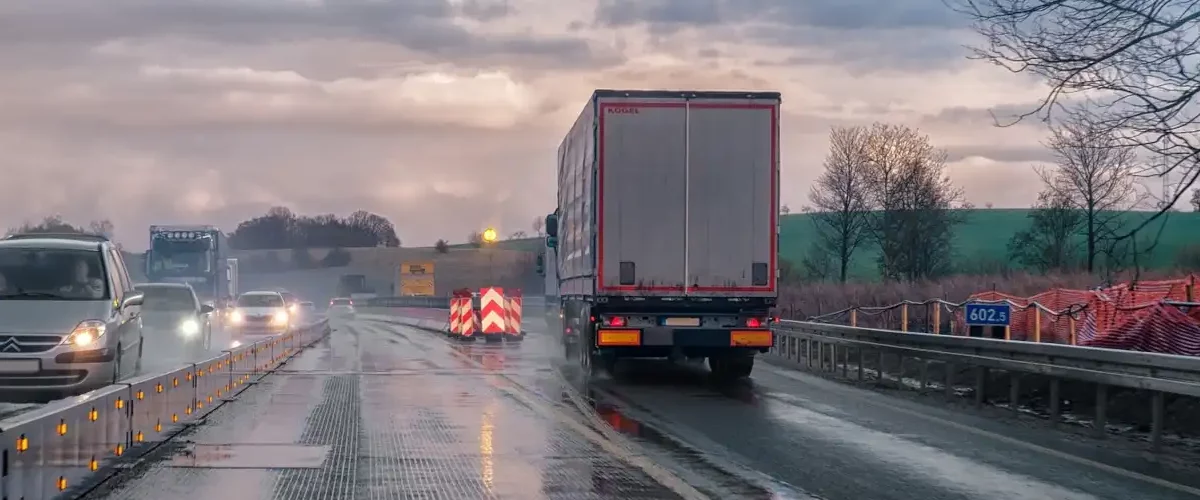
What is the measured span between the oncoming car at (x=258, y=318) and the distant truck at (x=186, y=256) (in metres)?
5.72

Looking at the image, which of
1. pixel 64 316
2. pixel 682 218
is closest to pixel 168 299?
pixel 682 218

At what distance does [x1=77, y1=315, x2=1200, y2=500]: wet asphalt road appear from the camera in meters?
9.67

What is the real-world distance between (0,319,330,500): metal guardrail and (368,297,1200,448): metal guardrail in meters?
9.10

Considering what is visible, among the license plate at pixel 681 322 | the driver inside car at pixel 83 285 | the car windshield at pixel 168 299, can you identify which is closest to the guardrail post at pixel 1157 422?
the license plate at pixel 681 322

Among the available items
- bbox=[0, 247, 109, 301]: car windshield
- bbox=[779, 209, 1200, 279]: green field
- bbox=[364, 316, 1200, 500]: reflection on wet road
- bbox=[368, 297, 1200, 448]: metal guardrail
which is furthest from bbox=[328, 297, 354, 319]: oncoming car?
bbox=[0, 247, 109, 301]: car windshield

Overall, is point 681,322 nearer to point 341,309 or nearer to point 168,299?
point 168,299

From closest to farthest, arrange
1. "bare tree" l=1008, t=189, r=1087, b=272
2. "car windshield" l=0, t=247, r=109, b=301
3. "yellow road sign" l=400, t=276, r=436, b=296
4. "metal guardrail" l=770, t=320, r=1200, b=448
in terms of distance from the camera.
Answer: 1. "metal guardrail" l=770, t=320, r=1200, b=448
2. "car windshield" l=0, t=247, r=109, b=301
3. "bare tree" l=1008, t=189, r=1087, b=272
4. "yellow road sign" l=400, t=276, r=436, b=296

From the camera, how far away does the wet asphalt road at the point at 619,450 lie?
381 inches

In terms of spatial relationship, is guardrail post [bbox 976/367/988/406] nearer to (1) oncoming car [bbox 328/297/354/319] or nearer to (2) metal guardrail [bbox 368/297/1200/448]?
(2) metal guardrail [bbox 368/297/1200/448]

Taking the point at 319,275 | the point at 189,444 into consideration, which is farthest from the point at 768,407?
the point at 319,275

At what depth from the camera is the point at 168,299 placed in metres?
28.1

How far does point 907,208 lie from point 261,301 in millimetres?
29638

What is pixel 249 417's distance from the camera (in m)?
14.7

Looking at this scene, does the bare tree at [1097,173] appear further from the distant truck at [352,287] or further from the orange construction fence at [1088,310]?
the distant truck at [352,287]
